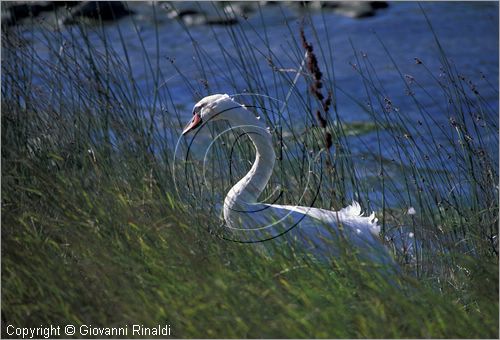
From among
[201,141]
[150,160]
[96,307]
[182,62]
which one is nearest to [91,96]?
[150,160]

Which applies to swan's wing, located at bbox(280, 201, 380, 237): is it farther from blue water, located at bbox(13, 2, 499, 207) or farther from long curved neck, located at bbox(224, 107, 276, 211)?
blue water, located at bbox(13, 2, 499, 207)

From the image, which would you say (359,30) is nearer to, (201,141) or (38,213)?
(201,141)

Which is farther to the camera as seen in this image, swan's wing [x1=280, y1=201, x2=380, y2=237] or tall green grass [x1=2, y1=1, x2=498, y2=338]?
swan's wing [x1=280, y1=201, x2=380, y2=237]

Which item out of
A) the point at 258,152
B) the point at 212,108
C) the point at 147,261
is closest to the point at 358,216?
the point at 258,152

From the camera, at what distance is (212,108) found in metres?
4.60

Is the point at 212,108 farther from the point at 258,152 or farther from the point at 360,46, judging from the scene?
the point at 360,46

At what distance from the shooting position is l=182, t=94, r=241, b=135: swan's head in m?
4.57

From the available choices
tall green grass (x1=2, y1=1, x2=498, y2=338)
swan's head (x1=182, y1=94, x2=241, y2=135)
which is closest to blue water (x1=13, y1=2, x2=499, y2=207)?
swan's head (x1=182, y1=94, x2=241, y2=135)

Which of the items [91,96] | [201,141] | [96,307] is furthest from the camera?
[201,141]

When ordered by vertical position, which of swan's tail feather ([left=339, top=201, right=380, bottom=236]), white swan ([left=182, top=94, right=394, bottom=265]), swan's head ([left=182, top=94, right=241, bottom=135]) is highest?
swan's head ([left=182, top=94, right=241, bottom=135])

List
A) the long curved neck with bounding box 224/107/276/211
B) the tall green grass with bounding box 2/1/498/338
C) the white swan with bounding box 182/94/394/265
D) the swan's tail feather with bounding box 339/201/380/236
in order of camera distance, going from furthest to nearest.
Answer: the long curved neck with bounding box 224/107/276/211, the swan's tail feather with bounding box 339/201/380/236, the white swan with bounding box 182/94/394/265, the tall green grass with bounding box 2/1/498/338

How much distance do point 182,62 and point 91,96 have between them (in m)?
6.99

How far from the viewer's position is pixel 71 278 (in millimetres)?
3510

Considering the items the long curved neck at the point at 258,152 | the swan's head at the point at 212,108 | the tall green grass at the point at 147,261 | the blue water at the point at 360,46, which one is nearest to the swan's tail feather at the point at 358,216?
the tall green grass at the point at 147,261
